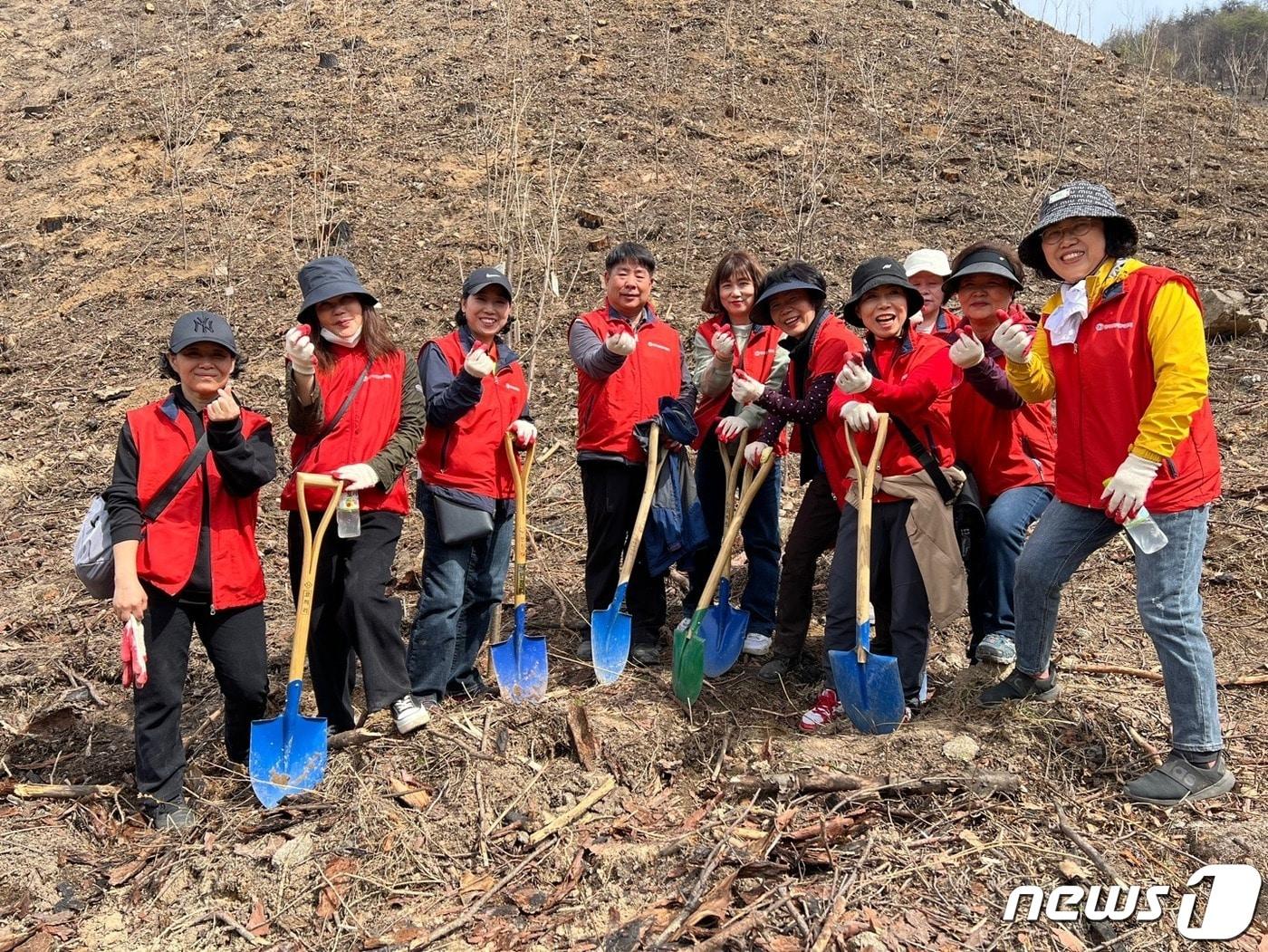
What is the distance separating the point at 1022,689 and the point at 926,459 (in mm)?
1039

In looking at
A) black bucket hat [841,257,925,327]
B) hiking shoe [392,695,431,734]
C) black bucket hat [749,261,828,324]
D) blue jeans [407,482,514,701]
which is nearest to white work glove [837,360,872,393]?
black bucket hat [841,257,925,327]

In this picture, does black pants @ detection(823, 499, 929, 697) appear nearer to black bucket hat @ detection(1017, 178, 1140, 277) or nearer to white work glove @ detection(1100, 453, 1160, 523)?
white work glove @ detection(1100, 453, 1160, 523)

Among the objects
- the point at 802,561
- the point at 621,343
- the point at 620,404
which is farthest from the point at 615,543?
the point at 621,343

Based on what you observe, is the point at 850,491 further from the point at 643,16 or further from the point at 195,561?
the point at 643,16

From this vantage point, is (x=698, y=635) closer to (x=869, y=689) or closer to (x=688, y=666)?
(x=688, y=666)

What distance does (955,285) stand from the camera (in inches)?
173

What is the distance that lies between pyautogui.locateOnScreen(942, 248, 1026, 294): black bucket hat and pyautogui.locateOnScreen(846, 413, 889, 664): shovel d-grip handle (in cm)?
77

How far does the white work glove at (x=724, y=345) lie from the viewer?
472cm

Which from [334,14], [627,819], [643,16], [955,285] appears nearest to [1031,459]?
[955,285]

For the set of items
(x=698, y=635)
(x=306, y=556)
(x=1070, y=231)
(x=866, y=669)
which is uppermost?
(x=1070, y=231)

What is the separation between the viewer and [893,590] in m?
4.23

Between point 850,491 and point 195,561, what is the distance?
272 centimetres

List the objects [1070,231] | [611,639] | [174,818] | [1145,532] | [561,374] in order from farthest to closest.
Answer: [561,374], [611,639], [174,818], [1070,231], [1145,532]

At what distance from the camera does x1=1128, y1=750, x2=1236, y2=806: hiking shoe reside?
3.44m
